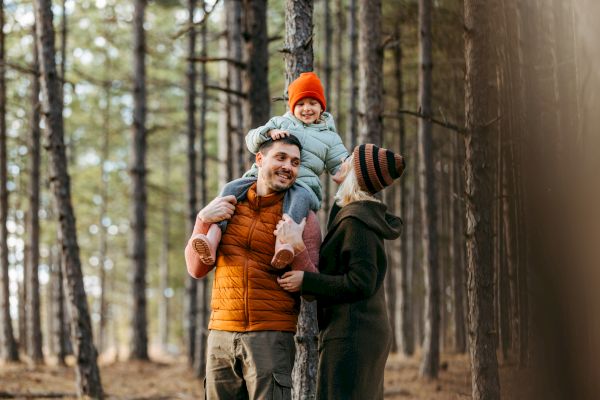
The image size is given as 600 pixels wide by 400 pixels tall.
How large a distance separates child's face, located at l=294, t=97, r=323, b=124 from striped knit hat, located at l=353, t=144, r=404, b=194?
1.20m

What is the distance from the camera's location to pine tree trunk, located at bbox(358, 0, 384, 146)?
11125 mm

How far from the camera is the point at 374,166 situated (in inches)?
178

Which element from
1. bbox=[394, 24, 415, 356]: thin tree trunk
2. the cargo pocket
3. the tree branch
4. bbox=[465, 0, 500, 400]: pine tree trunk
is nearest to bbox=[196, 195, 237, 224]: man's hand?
the cargo pocket

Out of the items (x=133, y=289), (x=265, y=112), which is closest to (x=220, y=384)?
(x=265, y=112)

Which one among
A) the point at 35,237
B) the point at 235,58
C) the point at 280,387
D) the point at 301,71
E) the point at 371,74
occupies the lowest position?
the point at 280,387

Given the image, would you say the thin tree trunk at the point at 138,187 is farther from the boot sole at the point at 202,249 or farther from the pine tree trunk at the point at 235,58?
the boot sole at the point at 202,249

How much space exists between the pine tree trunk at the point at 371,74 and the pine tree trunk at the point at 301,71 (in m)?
3.46

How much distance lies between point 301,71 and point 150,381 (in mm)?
9749

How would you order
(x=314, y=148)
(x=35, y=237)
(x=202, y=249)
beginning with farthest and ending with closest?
(x=35, y=237) < (x=314, y=148) < (x=202, y=249)

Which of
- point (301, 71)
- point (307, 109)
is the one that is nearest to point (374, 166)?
point (307, 109)

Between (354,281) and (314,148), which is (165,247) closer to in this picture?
(314,148)

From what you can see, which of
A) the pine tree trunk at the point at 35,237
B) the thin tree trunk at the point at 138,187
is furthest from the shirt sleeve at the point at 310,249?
the pine tree trunk at the point at 35,237

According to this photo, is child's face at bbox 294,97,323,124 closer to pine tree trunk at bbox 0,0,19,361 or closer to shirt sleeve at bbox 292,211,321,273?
shirt sleeve at bbox 292,211,321,273

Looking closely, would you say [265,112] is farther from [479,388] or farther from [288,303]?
[288,303]
